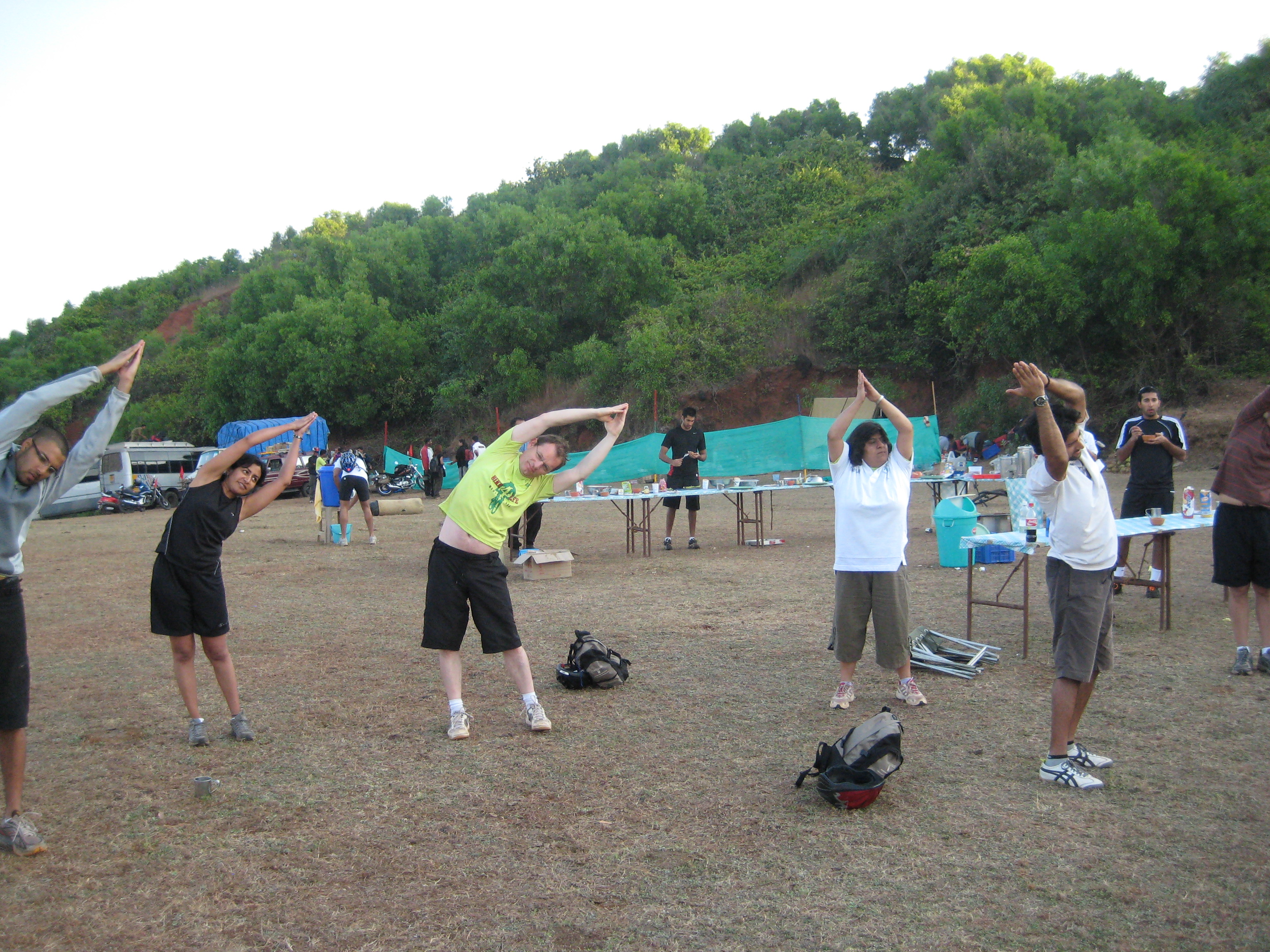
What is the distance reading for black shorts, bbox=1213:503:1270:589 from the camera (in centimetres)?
565

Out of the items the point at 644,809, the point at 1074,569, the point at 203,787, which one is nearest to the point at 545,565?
the point at 203,787

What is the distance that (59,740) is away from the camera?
5305mm

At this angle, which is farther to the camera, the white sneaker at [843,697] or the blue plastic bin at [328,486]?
the blue plastic bin at [328,486]

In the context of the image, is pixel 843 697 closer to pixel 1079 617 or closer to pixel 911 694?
pixel 911 694

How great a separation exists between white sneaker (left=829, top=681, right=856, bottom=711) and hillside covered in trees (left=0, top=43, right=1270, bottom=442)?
70.0 feet

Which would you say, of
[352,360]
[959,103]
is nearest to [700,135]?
[959,103]

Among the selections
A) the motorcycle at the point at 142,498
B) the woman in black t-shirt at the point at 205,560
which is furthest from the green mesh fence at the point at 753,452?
the motorcycle at the point at 142,498

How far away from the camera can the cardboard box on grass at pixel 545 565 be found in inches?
425

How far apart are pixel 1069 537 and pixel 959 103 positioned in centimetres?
4250

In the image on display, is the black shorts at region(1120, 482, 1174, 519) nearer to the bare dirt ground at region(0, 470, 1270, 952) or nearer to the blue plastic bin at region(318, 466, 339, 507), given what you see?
the bare dirt ground at region(0, 470, 1270, 952)

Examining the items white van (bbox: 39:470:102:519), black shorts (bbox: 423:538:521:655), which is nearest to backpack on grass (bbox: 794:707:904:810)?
black shorts (bbox: 423:538:521:655)

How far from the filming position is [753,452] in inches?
757

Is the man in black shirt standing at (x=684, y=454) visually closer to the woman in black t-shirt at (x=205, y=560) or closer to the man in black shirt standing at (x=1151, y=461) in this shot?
the man in black shirt standing at (x=1151, y=461)

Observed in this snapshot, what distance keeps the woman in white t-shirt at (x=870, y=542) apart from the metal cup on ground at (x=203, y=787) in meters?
3.34
